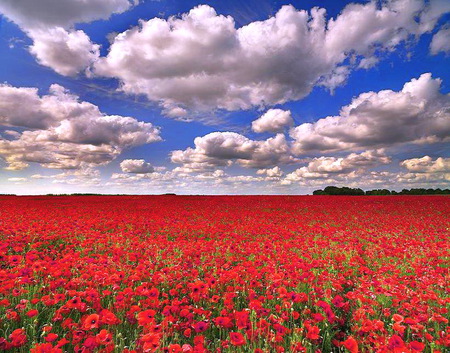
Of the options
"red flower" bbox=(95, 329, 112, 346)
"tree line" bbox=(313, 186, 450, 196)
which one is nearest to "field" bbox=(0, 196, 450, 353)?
"red flower" bbox=(95, 329, 112, 346)

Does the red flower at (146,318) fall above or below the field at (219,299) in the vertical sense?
above

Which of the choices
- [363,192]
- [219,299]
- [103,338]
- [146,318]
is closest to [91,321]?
[103,338]

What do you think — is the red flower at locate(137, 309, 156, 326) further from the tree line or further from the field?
the tree line

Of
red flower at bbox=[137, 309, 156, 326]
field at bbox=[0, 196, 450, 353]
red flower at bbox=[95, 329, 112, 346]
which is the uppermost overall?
red flower at bbox=[137, 309, 156, 326]

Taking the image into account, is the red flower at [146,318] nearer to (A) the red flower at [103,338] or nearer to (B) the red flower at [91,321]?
(A) the red flower at [103,338]

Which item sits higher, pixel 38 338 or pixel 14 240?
pixel 14 240

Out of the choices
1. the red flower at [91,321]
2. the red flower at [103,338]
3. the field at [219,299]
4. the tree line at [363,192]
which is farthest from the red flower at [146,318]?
the tree line at [363,192]

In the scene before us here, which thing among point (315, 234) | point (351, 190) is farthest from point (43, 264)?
point (351, 190)

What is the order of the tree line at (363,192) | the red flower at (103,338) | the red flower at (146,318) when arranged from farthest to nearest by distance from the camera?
1. the tree line at (363,192)
2. the red flower at (146,318)
3. the red flower at (103,338)

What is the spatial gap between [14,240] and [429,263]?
11.2 meters

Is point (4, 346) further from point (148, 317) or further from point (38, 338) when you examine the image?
point (148, 317)

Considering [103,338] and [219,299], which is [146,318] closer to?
[103,338]

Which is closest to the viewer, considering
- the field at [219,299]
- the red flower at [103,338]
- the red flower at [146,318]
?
the red flower at [103,338]

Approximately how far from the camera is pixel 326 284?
564cm
